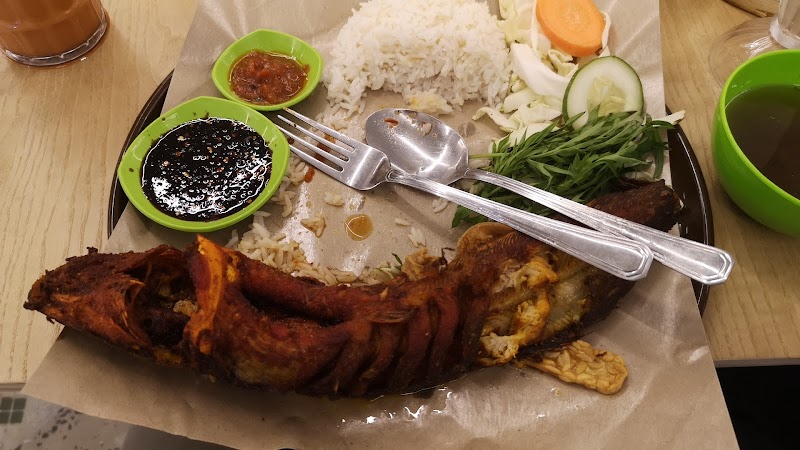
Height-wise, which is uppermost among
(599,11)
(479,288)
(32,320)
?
(599,11)

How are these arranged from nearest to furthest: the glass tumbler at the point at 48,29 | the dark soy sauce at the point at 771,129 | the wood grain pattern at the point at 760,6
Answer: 1. the dark soy sauce at the point at 771,129
2. the glass tumbler at the point at 48,29
3. the wood grain pattern at the point at 760,6

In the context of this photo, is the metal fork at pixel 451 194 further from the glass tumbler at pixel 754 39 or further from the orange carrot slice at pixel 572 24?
the glass tumbler at pixel 754 39

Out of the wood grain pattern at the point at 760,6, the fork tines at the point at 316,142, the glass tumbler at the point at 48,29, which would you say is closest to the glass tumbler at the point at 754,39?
the wood grain pattern at the point at 760,6

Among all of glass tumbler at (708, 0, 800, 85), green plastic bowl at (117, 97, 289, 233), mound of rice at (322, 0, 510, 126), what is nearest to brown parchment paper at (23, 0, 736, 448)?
green plastic bowl at (117, 97, 289, 233)

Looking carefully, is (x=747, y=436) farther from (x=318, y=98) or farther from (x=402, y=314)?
(x=318, y=98)

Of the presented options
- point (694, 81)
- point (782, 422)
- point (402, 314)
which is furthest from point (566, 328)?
point (694, 81)

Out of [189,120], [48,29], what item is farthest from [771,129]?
[48,29]
